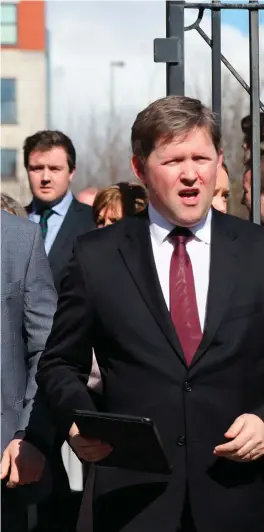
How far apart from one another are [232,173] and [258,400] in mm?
3212

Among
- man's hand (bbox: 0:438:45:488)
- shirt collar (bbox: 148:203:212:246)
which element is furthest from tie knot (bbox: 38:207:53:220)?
shirt collar (bbox: 148:203:212:246)

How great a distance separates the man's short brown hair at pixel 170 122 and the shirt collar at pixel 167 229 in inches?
7.2

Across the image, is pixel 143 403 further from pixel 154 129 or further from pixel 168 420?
pixel 154 129

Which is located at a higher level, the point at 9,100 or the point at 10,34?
the point at 10,34

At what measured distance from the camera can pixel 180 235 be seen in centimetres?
318

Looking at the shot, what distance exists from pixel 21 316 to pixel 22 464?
0.58 meters

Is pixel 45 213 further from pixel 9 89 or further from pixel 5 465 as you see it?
pixel 9 89

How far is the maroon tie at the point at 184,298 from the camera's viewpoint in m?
3.08

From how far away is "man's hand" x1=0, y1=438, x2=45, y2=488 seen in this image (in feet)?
11.8

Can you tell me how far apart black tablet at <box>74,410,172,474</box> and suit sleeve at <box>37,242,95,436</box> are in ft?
0.58

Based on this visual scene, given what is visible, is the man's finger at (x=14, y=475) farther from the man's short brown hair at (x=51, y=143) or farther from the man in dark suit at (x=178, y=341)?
the man's short brown hair at (x=51, y=143)

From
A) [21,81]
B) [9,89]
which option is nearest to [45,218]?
[21,81]

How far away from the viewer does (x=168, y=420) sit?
10.1 feet

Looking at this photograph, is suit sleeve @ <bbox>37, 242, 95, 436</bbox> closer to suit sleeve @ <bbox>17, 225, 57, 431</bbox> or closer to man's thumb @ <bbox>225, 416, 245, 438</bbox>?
man's thumb @ <bbox>225, 416, 245, 438</bbox>
